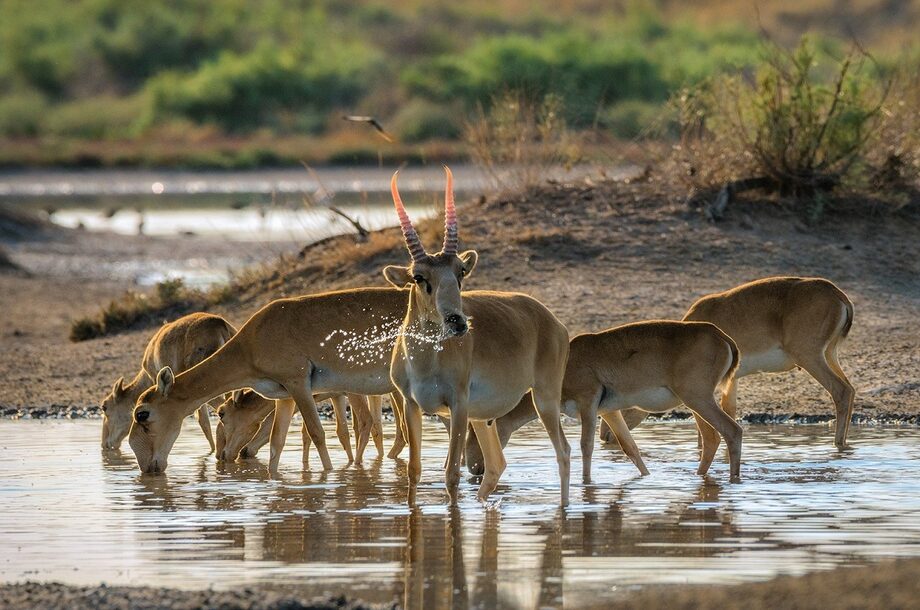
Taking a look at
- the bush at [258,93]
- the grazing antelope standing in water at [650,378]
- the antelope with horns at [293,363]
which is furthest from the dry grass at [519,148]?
the bush at [258,93]

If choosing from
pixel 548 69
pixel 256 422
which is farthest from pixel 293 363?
pixel 548 69

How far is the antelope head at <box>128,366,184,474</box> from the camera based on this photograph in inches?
505

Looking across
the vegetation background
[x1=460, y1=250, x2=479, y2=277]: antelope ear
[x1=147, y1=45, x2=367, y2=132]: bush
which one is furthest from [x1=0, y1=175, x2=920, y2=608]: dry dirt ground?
[x1=147, y1=45, x2=367, y2=132]: bush

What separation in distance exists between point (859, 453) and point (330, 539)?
4.58m

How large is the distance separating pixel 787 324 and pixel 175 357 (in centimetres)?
495

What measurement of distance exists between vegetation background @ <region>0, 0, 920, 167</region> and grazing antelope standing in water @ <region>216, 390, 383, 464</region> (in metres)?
23.6

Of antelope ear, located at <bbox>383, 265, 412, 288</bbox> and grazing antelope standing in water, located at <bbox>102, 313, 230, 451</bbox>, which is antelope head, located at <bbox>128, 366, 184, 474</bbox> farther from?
antelope ear, located at <bbox>383, 265, 412, 288</bbox>

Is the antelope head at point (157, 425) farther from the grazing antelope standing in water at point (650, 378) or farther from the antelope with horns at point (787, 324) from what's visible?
the antelope with horns at point (787, 324)

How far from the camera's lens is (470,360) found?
10977 millimetres

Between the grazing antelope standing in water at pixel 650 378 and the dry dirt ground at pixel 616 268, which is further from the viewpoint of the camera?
the dry dirt ground at pixel 616 268

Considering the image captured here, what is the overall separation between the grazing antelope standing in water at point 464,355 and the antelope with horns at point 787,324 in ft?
8.56

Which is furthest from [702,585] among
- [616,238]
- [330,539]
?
[616,238]

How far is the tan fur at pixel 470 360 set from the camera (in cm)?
1053

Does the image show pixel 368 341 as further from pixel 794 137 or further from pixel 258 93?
pixel 258 93
